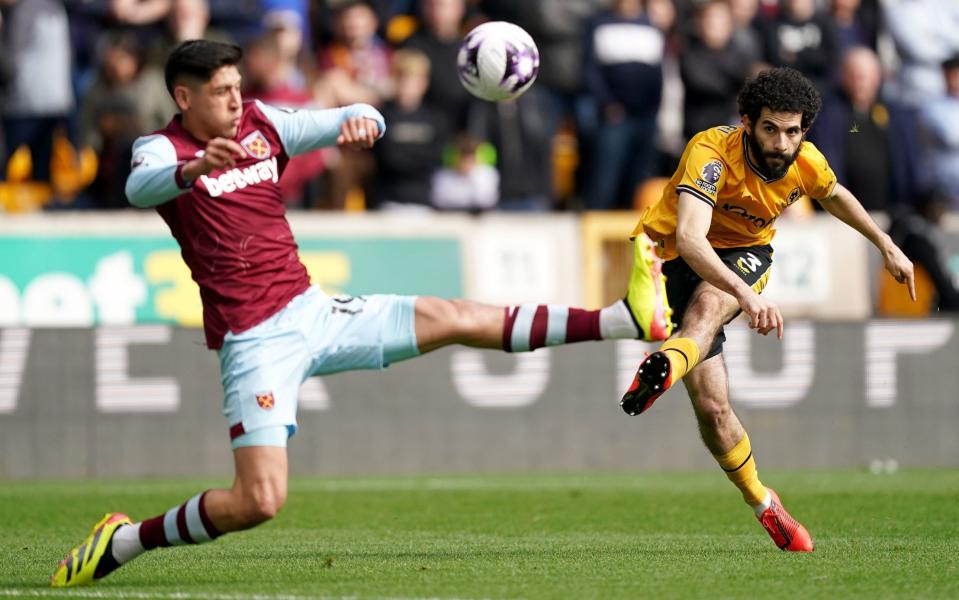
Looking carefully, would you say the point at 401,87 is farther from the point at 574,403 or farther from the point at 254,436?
the point at 254,436

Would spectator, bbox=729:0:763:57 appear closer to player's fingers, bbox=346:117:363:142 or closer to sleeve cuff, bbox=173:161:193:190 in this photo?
player's fingers, bbox=346:117:363:142

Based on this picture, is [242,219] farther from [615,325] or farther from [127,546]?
[615,325]

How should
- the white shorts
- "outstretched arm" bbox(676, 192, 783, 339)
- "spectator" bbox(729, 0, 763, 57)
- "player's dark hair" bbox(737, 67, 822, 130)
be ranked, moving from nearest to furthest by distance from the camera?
the white shorts
"outstretched arm" bbox(676, 192, 783, 339)
"player's dark hair" bbox(737, 67, 822, 130)
"spectator" bbox(729, 0, 763, 57)

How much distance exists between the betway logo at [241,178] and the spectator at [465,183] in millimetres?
8148

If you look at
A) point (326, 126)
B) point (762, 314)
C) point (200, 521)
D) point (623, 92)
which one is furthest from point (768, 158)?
point (623, 92)

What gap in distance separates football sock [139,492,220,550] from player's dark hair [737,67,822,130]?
329cm

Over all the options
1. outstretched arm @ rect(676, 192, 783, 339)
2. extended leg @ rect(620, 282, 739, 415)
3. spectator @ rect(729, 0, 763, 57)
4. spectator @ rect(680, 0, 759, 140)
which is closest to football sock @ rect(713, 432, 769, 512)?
extended leg @ rect(620, 282, 739, 415)

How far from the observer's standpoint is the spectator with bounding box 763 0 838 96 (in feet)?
54.7

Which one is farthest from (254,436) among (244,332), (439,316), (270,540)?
(270,540)

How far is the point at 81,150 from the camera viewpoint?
15.8 meters

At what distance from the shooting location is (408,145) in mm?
15539

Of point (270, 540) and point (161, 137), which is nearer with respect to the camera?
point (161, 137)

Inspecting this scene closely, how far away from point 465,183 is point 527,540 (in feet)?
23.1

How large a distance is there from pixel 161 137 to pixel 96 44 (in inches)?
364
